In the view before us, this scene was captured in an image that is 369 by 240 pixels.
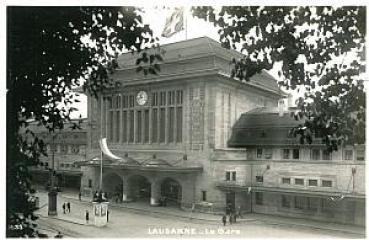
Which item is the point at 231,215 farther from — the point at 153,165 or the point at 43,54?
the point at 43,54

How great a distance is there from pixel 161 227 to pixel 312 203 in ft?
37.1

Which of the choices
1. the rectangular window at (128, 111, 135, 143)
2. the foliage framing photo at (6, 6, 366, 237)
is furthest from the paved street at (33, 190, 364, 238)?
the foliage framing photo at (6, 6, 366, 237)

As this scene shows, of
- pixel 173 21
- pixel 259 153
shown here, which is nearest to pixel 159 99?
pixel 259 153

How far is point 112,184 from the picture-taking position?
45.6 meters

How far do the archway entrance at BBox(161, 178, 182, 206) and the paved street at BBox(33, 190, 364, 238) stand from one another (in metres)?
3.74

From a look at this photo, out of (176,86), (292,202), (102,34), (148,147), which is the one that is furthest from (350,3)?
(148,147)

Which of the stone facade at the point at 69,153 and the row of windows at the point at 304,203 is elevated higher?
the stone facade at the point at 69,153

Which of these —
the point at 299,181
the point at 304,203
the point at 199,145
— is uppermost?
the point at 199,145

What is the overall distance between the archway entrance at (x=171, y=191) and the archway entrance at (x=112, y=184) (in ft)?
17.6

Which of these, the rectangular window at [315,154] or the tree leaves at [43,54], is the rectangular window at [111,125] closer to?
the rectangular window at [315,154]

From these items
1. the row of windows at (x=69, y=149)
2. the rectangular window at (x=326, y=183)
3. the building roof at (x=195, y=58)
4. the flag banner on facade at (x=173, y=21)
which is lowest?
the rectangular window at (x=326, y=183)

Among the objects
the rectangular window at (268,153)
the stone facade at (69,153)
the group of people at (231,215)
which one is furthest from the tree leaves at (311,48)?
the stone facade at (69,153)

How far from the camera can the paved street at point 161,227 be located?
27.9 m

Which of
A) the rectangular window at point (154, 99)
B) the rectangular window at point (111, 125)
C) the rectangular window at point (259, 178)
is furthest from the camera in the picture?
the rectangular window at point (111, 125)
